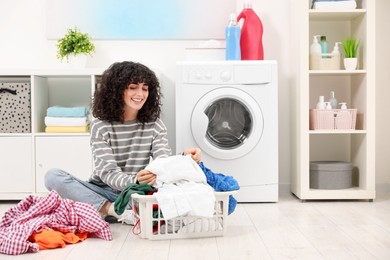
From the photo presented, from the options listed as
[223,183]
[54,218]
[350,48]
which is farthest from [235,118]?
[54,218]

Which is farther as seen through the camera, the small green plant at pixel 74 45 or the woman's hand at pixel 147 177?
the small green plant at pixel 74 45

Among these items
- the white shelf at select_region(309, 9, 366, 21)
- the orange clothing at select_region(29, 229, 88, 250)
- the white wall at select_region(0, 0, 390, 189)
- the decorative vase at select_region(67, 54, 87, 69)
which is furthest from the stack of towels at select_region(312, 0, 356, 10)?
the orange clothing at select_region(29, 229, 88, 250)

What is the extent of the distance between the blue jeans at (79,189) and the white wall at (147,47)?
1111 millimetres

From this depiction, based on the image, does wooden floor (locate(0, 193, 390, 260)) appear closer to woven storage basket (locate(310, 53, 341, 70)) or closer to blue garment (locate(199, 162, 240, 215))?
blue garment (locate(199, 162, 240, 215))

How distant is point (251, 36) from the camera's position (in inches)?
137

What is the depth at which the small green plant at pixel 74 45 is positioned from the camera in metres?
3.51

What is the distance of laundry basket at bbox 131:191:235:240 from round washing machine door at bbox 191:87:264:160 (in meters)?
0.88

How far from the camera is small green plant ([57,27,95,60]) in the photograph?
11.5 feet

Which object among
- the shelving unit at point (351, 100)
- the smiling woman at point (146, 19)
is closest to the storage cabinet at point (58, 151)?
the smiling woman at point (146, 19)

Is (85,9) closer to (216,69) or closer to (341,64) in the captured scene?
(216,69)

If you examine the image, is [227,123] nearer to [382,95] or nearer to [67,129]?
[67,129]

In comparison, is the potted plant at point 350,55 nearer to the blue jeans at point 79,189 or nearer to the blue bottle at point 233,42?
the blue bottle at point 233,42

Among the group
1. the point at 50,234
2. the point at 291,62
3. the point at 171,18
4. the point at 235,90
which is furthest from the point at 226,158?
the point at 50,234

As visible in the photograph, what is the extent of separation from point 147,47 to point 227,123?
33.3 inches
